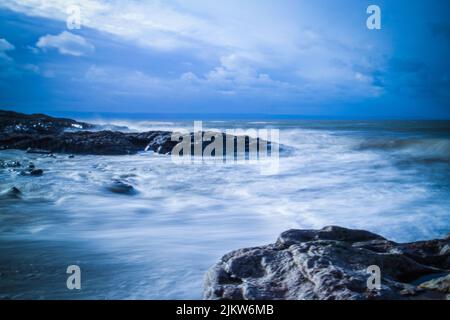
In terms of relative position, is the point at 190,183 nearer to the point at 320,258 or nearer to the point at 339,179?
the point at 339,179

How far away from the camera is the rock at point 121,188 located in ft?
22.2

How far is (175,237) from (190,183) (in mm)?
3496

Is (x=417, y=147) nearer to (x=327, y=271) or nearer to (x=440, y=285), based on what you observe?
(x=440, y=285)

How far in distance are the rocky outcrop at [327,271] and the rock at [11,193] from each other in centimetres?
429

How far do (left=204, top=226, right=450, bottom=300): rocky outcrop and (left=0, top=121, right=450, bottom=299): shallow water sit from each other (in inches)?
16.6

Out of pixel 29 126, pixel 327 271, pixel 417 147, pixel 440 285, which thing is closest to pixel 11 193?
pixel 327 271

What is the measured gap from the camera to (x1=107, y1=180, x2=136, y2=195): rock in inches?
267

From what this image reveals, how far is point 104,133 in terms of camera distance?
14.2 meters

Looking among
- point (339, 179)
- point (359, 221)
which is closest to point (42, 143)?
point (339, 179)

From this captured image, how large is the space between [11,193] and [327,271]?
5.25 meters

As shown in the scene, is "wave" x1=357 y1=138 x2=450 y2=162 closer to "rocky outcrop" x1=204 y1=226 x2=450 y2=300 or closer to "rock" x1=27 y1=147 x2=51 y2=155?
"rocky outcrop" x1=204 y1=226 x2=450 y2=300

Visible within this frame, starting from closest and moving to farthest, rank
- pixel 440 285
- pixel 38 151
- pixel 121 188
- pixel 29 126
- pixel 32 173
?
pixel 440 285 < pixel 121 188 < pixel 32 173 < pixel 38 151 < pixel 29 126

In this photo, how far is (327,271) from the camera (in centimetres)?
240
